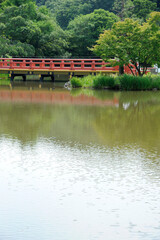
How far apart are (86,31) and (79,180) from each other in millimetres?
47276

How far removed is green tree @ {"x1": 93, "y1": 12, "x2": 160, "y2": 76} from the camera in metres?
25.5

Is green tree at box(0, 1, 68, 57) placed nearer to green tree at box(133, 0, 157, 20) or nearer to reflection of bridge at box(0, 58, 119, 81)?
reflection of bridge at box(0, 58, 119, 81)

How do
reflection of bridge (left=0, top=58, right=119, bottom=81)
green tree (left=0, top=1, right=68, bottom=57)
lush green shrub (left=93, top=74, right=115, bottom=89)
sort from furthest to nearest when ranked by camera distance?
green tree (left=0, top=1, right=68, bottom=57) < reflection of bridge (left=0, top=58, right=119, bottom=81) < lush green shrub (left=93, top=74, right=115, bottom=89)

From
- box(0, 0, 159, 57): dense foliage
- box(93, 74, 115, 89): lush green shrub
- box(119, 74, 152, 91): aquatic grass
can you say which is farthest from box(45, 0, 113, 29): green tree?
box(119, 74, 152, 91): aquatic grass

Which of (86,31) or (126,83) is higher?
(86,31)

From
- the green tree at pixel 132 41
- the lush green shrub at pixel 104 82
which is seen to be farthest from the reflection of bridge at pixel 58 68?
the green tree at pixel 132 41

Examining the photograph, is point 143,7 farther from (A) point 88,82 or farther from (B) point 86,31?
(A) point 88,82

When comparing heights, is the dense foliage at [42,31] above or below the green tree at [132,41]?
above

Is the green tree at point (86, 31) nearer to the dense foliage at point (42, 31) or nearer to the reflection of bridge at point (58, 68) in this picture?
the dense foliage at point (42, 31)

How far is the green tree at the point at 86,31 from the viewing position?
50969mm

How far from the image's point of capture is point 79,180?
628 cm

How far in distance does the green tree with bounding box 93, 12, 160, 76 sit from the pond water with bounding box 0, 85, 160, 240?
13.7 metres

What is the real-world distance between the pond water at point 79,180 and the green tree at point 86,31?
39.4 metres

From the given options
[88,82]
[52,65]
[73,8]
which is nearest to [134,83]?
[88,82]
